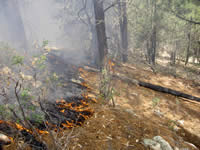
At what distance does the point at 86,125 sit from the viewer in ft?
10.0

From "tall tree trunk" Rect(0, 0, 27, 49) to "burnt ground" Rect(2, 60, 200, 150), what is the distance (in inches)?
331

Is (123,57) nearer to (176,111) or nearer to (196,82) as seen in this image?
Answer: (196,82)

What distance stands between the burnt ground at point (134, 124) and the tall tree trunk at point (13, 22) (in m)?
8.41

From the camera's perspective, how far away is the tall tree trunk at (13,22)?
10828 millimetres

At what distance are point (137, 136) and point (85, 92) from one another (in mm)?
2889

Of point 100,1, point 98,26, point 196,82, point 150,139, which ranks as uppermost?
point 100,1

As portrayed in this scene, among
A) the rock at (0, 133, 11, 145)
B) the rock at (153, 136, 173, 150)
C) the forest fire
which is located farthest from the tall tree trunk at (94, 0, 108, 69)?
the rock at (0, 133, 11, 145)

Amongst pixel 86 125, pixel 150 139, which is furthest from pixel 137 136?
pixel 86 125

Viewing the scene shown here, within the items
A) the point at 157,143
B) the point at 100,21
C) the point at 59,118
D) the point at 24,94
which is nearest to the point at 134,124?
the point at 157,143

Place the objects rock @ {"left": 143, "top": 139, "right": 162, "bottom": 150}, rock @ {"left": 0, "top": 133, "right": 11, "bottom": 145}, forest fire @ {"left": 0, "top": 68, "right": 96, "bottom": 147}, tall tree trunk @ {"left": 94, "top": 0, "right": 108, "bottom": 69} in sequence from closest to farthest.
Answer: rock @ {"left": 0, "top": 133, "right": 11, "bottom": 145}, rock @ {"left": 143, "top": 139, "right": 162, "bottom": 150}, forest fire @ {"left": 0, "top": 68, "right": 96, "bottom": 147}, tall tree trunk @ {"left": 94, "top": 0, "right": 108, "bottom": 69}

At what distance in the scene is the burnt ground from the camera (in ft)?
8.16

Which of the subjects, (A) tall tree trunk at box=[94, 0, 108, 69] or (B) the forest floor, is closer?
(B) the forest floor

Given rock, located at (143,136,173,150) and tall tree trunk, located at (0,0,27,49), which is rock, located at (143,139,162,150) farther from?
tall tree trunk, located at (0,0,27,49)

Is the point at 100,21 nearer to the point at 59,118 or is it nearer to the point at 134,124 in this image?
the point at 134,124
